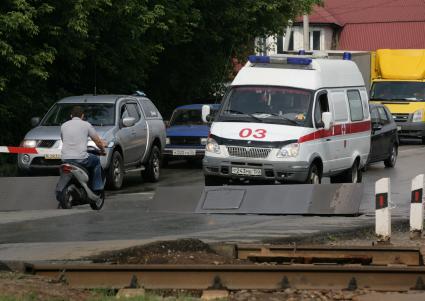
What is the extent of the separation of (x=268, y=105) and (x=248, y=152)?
3.71 ft

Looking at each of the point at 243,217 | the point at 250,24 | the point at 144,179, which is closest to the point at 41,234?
the point at 243,217

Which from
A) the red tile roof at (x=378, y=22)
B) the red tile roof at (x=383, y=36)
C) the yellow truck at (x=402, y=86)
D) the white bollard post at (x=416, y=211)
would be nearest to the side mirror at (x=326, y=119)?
the white bollard post at (x=416, y=211)

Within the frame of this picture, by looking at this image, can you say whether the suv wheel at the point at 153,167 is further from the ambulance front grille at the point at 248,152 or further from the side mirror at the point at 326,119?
→ the side mirror at the point at 326,119

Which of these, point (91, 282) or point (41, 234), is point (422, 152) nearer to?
point (41, 234)

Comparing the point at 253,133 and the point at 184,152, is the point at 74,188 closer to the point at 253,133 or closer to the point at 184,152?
the point at 253,133

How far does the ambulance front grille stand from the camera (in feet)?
61.6

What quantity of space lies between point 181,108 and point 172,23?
2310mm

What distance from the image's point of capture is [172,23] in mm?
29281

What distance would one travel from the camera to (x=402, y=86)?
38.5 meters

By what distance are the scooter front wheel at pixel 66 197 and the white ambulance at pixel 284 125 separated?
3.06 meters

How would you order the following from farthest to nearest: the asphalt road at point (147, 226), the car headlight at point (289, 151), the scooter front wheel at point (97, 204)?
the car headlight at point (289, 151) < the scooter front wheel at point (97, 204) < the asphalt road at point (147, 226)

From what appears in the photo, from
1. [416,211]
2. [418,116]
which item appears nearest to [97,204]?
[416,211]

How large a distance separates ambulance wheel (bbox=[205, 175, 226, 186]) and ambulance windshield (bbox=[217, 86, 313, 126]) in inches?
41.2

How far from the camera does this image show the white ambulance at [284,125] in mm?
18797
